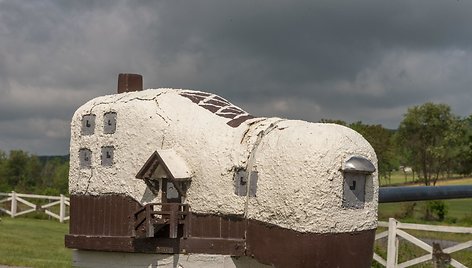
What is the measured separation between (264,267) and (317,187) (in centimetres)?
137

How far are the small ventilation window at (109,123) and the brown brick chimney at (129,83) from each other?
2.90 feet

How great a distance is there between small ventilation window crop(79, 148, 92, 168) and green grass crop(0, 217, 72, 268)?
5046mm

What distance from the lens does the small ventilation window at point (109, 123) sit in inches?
359

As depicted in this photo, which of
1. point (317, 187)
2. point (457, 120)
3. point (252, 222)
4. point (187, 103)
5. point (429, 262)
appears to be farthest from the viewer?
point (457, 120)

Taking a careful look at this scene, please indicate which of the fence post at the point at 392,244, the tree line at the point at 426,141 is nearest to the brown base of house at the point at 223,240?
the fence post at the point at 392,244

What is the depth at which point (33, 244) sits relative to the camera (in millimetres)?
17031

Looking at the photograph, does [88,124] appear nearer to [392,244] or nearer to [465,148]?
[392,244]

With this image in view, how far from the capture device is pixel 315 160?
23.7 feet

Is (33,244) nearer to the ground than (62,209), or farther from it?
nearer to the ground

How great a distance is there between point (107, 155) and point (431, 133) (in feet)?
127

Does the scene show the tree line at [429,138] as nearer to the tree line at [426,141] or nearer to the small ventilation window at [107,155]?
the tree line at [426,141]

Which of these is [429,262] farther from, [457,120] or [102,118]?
[457,120]

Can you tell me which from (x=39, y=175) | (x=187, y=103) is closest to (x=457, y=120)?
(x=39, y=175)

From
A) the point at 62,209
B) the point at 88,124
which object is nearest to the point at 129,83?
the point at 88,124
